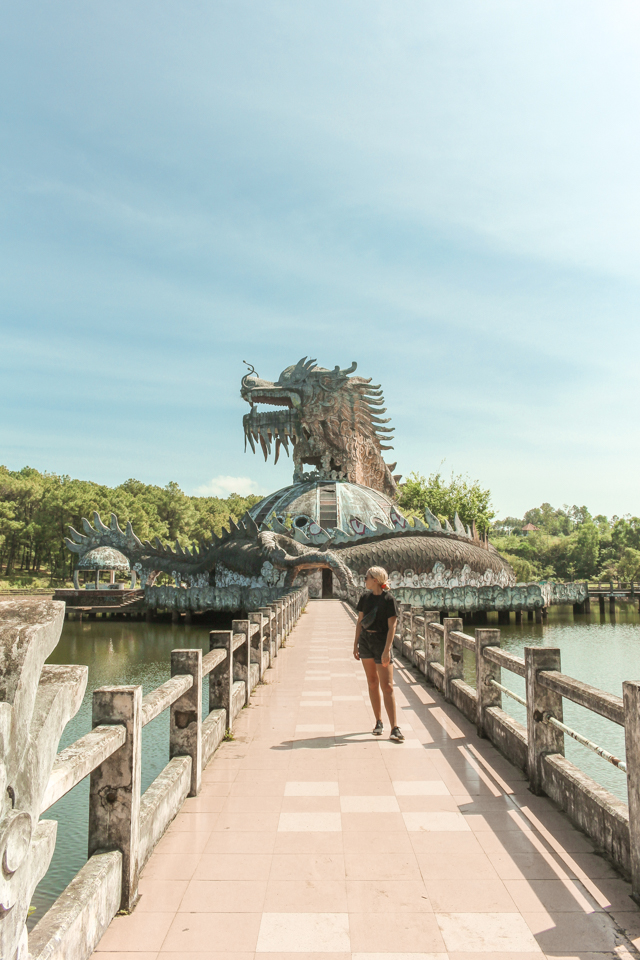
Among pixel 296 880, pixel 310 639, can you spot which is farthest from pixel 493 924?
pixel 310 639

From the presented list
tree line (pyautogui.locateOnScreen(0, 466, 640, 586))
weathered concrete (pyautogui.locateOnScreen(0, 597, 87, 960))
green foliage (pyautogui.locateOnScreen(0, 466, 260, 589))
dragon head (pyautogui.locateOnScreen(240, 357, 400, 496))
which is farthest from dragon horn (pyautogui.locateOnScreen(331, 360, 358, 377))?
weathered concrete (pyautogui.locateOnScreen(0, 597, 87, 960))

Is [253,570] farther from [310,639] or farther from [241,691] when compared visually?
[241,691]

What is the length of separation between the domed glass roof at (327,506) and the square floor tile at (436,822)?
A: 100 feet

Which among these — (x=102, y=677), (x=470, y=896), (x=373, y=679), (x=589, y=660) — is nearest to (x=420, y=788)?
(x=373, y=679)

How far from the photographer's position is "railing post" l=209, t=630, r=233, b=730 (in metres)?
6.79

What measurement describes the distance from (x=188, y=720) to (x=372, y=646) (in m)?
2.18

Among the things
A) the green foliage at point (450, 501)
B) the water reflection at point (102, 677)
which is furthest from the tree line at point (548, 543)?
the water reflection at point (102, 677)

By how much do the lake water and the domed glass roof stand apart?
27.2 ft

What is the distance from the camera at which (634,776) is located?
3.54 m

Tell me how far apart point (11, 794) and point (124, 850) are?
5.28 feet

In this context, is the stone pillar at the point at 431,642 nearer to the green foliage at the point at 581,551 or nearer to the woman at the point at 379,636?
the woman at the point at 379,636

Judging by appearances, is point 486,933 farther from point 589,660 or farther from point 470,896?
point 589,660

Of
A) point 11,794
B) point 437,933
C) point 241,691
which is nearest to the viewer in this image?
point 11,794

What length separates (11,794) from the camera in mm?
2037
